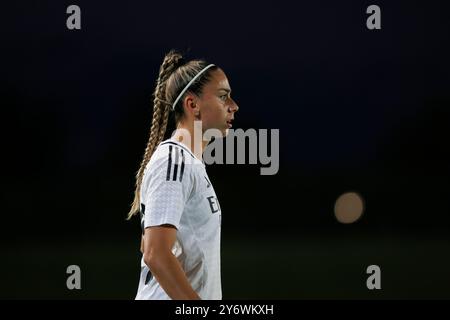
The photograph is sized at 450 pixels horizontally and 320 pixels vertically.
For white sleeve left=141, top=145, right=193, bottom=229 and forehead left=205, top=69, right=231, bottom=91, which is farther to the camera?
forehead left=205, top=69, right=231, bottom=91

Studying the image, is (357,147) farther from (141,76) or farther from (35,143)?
(35,143)

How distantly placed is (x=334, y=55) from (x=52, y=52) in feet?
16.2

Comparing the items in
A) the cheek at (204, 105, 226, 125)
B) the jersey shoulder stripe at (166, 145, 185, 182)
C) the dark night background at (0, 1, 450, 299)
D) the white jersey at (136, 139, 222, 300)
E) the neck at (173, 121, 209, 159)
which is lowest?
the white jersey at (136, 139, 222, 300)

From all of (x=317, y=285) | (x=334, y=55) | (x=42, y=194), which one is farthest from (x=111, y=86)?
(x=317, y=285)

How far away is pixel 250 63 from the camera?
1162 centimetres

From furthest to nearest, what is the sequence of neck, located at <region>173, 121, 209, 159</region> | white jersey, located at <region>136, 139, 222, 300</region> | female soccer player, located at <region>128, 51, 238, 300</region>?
1. neck, located at <region>173, 121, 209, 159</region>
2. white jersey, located at <region>136, 139, 222, 300</region>
3. female soccer player, located at <region>128, 51, 238, 300</region>

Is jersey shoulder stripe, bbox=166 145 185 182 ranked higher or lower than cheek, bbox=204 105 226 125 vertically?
lower

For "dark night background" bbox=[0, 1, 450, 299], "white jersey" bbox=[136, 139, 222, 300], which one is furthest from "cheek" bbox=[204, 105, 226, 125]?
"dark night background" bbox=[0, 1, 450, 299]

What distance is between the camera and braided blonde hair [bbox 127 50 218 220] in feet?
9.50

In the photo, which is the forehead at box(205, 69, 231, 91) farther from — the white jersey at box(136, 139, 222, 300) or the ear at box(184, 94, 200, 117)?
the white jersey at box(136, 139, 222, 300)

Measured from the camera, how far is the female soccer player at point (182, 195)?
2.37 m

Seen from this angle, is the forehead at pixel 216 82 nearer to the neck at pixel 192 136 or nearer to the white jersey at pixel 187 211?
the neck at pixel 192 136

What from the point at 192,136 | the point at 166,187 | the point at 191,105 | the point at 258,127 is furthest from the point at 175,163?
the point at 258,127
